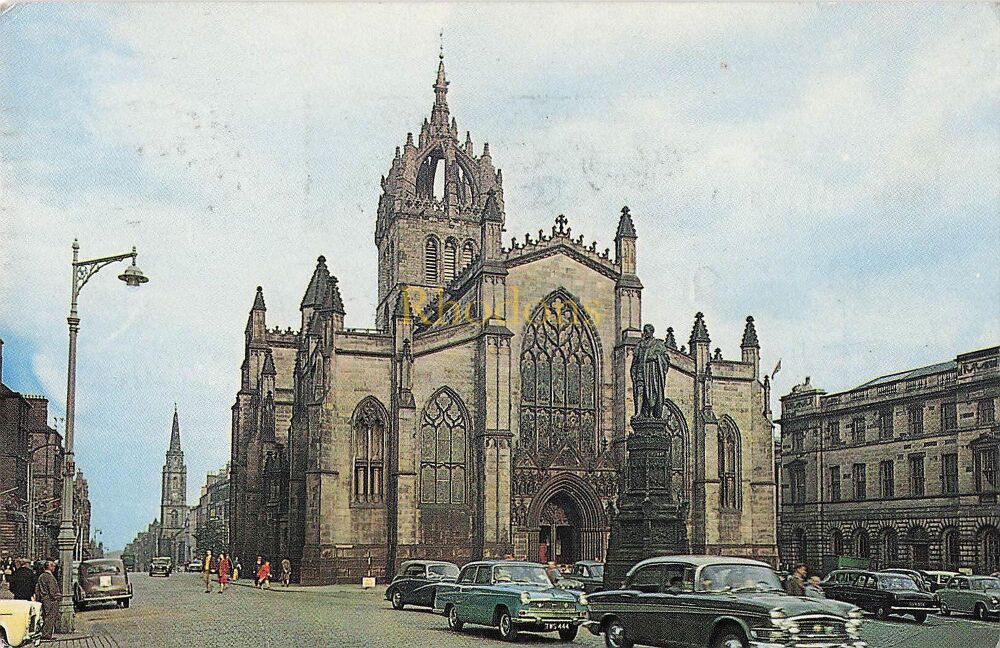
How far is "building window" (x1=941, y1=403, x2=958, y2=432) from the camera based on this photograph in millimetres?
51688

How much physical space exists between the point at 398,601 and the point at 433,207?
39.3 meters

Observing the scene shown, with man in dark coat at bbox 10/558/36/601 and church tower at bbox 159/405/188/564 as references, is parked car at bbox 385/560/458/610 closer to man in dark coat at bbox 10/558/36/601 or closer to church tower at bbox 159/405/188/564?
man in dark coat at bbox 10/558/36/601

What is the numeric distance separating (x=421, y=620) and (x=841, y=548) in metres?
38.9

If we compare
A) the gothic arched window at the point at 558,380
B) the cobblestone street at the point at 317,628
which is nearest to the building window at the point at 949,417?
the gothic arched window at the point at 558,380

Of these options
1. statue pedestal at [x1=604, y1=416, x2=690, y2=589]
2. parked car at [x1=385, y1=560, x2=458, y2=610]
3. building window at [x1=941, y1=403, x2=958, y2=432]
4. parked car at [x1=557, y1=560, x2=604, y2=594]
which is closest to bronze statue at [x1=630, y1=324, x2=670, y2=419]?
statue pedestal at [x1=604, y1=416, x2=690, y2=589]

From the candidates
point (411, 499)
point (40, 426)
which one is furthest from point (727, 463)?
point (40, 426)

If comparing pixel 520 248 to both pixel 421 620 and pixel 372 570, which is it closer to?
pixel 372 570

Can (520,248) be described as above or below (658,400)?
above

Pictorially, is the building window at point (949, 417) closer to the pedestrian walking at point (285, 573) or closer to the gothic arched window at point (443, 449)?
the gothic arched window at point (443, 449)

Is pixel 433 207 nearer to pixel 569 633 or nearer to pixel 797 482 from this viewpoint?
pixel 797 482

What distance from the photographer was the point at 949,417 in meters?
52.2

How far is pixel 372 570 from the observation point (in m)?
45.4

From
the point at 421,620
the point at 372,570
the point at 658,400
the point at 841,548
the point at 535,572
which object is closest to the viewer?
the point at 535,572

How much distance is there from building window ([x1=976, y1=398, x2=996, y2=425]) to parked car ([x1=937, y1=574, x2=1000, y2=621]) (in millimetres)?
19740
